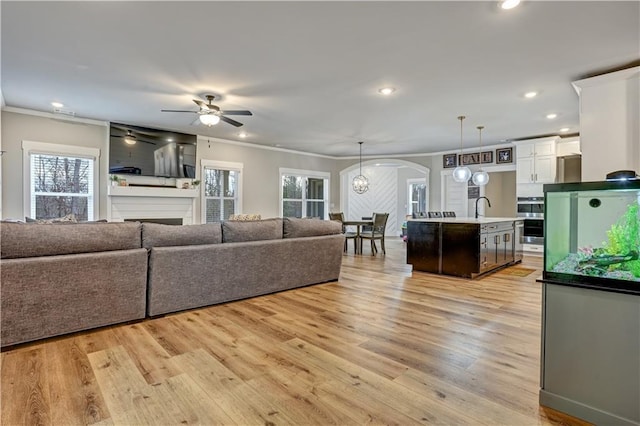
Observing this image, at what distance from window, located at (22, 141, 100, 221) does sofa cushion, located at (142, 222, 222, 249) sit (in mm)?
3762

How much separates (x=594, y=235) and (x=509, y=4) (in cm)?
182

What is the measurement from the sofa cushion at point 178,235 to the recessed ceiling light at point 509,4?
3.18 meters

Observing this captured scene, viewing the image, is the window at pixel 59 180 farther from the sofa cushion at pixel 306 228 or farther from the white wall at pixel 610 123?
the white wall at pixel 610 123

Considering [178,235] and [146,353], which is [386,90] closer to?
[178,235]

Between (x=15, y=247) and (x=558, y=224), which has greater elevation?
(x=558, y=224)

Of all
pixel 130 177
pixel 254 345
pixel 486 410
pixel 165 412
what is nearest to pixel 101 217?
pixel 130 177

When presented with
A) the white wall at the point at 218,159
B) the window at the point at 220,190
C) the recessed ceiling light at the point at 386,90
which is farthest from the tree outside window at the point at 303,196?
the recessed ceiling light at the point at 386,90

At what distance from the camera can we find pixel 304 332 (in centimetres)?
276

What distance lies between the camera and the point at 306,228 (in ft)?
14.0

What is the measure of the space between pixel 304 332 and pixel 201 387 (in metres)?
1.02

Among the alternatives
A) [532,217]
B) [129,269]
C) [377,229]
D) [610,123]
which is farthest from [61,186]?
[532,217]

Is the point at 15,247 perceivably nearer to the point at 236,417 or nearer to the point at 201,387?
the point at 201,387

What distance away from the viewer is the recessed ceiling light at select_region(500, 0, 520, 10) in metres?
2.38

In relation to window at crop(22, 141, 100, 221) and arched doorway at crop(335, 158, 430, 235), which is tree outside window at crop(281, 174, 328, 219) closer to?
arched doorway at crop(335, 158, 430, 235)
